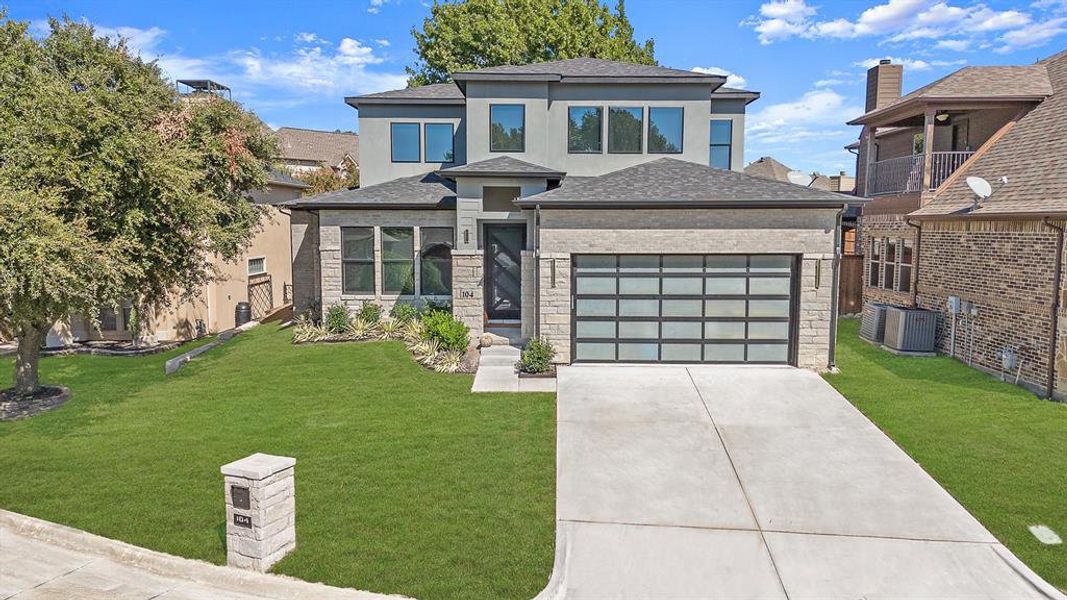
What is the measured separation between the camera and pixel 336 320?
18141 mm

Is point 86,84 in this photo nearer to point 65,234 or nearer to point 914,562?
point 65,234

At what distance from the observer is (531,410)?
38.9ft

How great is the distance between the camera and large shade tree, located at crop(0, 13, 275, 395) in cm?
998

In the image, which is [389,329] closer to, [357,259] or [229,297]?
[357,259]

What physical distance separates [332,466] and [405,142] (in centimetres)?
1380

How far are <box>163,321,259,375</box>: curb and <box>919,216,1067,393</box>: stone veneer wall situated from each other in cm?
1819

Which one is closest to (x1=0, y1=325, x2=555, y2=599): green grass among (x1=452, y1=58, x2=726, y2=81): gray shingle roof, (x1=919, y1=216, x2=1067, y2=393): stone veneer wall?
(x1=452, y1=58, x2=726, y2=81): gray shingle roof

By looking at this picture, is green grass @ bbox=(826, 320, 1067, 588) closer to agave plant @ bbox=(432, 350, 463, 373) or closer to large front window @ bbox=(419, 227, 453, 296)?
agave plant @ bbox=(432, 350, 463, 373)

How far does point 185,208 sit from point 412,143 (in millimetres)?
9680

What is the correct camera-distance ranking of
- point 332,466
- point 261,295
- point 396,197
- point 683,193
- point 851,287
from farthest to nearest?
1. point 261,295
2. point 851,287
3. point 396,197
4. point 683,193
5. point 332,466

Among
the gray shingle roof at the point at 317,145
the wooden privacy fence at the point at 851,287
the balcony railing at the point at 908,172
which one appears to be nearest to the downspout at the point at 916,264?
the balcony railing at the point at 908,172

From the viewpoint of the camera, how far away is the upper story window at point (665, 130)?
1909 centimetres

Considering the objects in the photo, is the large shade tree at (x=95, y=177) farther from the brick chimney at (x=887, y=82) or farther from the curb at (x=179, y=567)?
the brick chimney at (x=887, y=82)

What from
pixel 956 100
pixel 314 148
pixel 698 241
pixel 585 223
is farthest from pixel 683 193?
pixel 314 148
